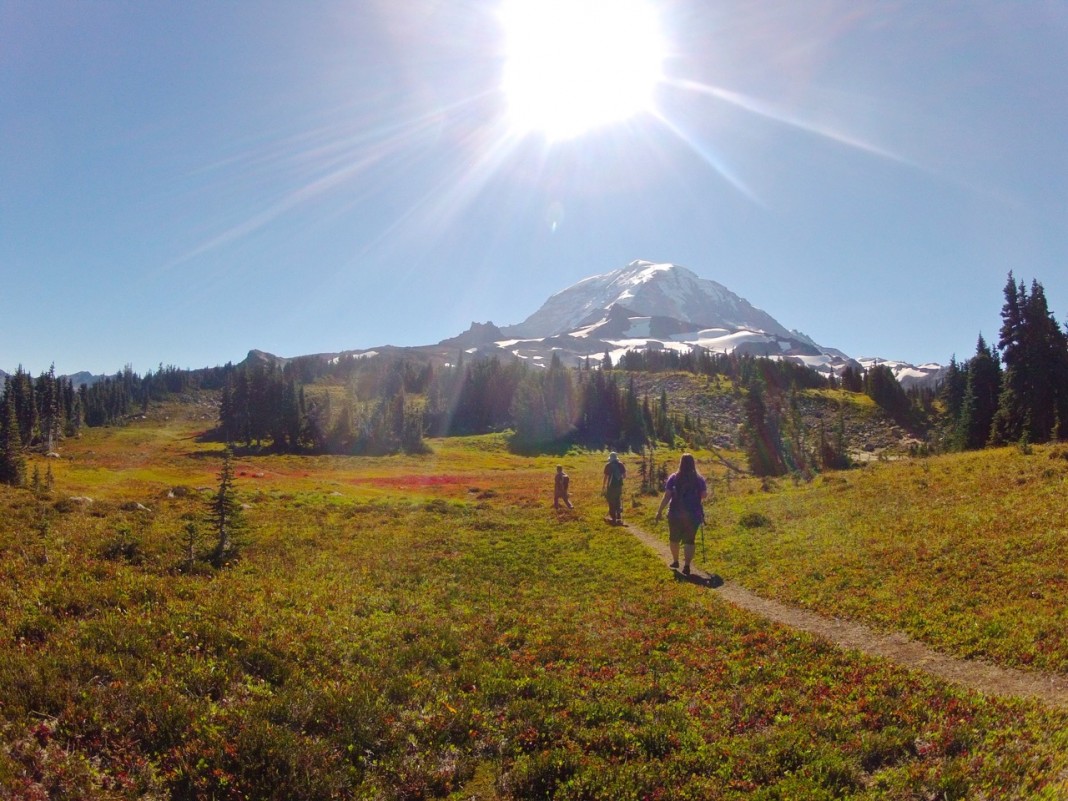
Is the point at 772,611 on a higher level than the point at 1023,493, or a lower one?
lower

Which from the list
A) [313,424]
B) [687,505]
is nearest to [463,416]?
[313,424]

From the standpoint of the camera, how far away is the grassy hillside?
6812mm

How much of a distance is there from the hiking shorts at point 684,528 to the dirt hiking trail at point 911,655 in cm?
196

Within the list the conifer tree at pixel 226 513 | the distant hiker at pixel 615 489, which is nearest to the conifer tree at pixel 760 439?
the distant hiker at pixel 615 489

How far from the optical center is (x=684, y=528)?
17469 millimetres

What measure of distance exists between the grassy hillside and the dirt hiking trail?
438 millimetres

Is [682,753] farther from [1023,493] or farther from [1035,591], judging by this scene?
[1023,493]

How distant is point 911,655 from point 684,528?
769 cm

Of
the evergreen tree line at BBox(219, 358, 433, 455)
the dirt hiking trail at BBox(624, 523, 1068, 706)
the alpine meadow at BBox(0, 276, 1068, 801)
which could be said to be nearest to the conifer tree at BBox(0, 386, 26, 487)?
the alpine meadow at BBox(0, 276, 1068, 801)

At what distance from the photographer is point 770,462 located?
56.8m

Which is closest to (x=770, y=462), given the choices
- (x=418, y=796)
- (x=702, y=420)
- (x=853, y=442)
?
(x=418, y=796)

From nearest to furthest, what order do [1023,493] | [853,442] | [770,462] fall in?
[1023,493] → [770,462] → [853,442]

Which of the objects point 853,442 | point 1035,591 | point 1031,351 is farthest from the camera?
point 853,442

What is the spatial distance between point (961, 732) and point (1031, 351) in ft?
200
